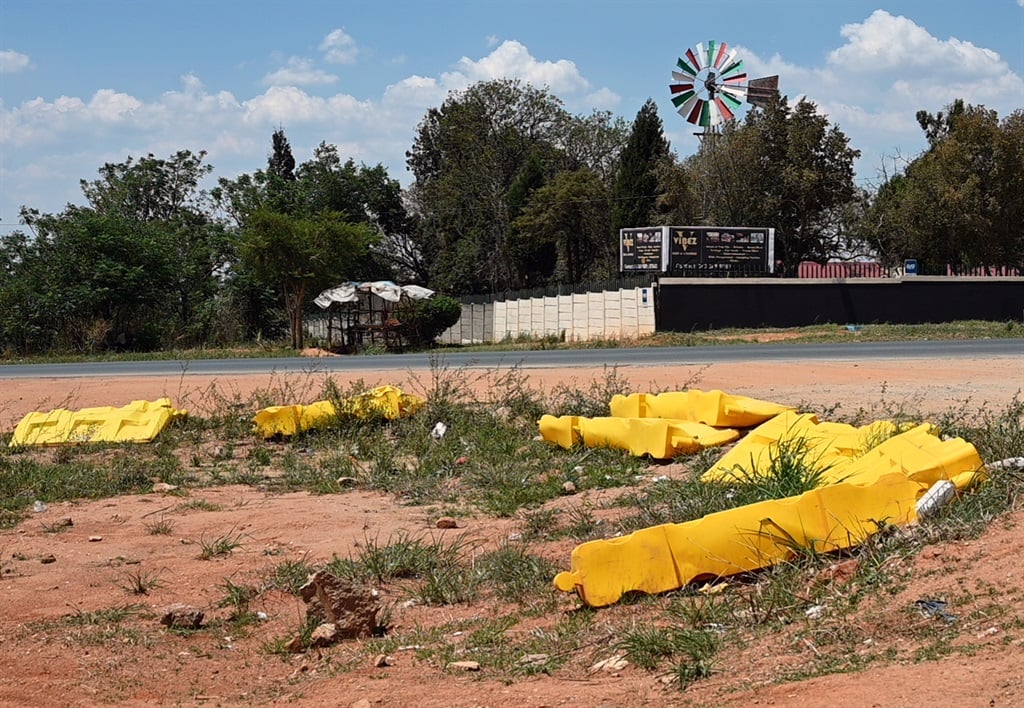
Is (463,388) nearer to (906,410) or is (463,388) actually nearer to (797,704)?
(906,410)

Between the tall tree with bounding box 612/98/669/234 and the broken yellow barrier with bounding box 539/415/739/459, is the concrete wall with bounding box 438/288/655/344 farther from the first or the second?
the broken yellow barrier with bounding box 539/415/739/459

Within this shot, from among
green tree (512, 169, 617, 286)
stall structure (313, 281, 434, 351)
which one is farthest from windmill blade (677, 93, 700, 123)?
stall structure (313, 281, 434, 351)

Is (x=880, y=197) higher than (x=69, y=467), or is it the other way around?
(x=880, y=197)

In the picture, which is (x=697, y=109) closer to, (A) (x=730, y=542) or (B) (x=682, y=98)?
(B) (x=682, y=98)

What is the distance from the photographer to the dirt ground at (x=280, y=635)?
13.8 feet

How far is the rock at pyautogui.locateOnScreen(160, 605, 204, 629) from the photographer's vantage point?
20.0 ft

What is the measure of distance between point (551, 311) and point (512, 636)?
37101 mm

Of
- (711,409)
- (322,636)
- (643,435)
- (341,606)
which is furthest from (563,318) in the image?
(322,636)

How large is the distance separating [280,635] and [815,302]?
33153 millimetres

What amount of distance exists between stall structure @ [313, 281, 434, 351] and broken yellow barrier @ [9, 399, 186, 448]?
989 inches

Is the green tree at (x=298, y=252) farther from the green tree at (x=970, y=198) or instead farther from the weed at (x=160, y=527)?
the weed at (x=160, y=527)

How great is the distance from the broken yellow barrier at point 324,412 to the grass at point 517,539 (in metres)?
0.14

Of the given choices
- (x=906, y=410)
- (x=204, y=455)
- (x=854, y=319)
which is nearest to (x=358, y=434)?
(x=204, y=455)

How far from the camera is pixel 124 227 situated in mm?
40031
